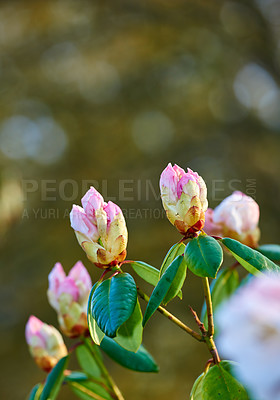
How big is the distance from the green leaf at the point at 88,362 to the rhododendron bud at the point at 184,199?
13.2 inches

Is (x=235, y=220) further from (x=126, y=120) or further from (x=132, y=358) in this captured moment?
(x=126, y=120)

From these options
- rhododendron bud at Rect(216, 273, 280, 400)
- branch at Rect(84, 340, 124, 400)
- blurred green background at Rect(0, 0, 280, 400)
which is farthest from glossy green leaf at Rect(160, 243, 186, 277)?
blurred green background at Rect(0, 0, 280, 400)

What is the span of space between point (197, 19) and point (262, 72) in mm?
893

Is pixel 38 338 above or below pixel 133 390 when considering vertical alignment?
above

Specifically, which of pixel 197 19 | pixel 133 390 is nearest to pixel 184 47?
pixel 197 19

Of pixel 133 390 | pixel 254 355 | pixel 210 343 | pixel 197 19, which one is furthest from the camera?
pixel 197 19

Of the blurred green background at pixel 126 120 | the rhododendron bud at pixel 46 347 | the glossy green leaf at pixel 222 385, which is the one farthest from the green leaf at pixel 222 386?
the blurred green background at pixel 126 120

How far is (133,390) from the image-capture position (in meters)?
3.97

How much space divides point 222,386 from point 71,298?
33 centimetres

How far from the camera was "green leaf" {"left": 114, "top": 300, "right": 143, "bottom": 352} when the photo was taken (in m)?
0.60

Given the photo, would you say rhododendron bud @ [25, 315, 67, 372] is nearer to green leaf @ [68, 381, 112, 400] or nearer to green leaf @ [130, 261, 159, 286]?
green leaf @ [68, 381, 112, 400]

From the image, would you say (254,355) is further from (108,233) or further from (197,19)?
(197,19)

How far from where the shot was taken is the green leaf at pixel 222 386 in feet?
1.64

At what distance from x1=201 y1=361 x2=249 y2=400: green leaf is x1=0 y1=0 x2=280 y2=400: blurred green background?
356 centimetres
